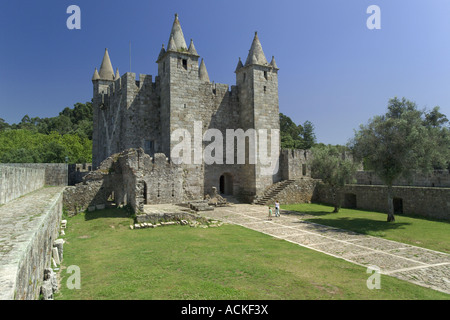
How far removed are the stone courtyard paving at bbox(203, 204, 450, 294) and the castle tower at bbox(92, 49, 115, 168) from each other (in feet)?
61.4

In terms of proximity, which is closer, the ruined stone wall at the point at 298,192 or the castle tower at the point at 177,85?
the castle tower at the point at 177,85

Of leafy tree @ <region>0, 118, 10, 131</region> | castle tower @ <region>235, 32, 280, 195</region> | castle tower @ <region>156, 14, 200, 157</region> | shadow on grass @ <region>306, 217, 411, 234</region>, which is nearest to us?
shadow on grass @ <region>306, 217, 411, 234</region>

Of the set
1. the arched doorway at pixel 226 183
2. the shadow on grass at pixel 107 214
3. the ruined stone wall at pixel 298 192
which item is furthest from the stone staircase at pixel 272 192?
the shadow on grass at pixel 107 214

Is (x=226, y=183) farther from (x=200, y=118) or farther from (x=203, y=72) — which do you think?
(x=203, y=72)

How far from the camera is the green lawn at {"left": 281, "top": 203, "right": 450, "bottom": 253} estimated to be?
40.0 ft

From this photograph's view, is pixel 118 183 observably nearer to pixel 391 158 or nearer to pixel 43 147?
pixel 391 158

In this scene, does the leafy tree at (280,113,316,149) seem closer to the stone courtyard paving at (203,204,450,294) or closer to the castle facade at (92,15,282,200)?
the castle facade at (92,15,282,200)

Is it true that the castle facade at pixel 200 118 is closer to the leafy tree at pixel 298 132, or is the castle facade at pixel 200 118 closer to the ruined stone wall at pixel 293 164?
the ruined stone wall at pixel 293 164

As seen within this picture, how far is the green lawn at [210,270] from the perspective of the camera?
675 cm

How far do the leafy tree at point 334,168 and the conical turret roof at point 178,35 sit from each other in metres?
14.0

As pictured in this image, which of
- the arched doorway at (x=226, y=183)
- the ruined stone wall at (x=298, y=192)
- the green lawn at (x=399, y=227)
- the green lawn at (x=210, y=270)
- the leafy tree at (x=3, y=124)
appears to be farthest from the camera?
the leafy tree at (x=3, y=124)

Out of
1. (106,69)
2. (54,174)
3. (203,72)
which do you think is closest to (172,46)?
(203,72)

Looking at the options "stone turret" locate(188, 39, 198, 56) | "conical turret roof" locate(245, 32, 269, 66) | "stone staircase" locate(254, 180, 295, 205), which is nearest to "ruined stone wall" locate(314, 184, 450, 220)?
"stone staircase" locate(254, 180, 295, 205)
